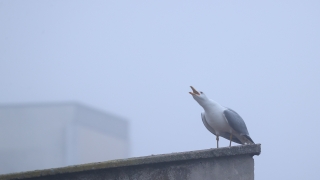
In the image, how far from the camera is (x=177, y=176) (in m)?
7.01

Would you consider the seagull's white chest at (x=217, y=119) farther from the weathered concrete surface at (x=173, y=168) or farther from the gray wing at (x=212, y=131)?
the weathered concrete surface at (x=173, y=168)

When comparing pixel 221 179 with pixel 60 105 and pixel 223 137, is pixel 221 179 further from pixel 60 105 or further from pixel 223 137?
pixel 60 105

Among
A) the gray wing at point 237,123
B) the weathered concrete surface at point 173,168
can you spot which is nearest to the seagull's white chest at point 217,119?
the gray wing at point 237,123

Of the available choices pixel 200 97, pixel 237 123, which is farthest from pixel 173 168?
pixel 200 97

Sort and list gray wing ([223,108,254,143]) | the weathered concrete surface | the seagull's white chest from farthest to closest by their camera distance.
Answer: the seagull's white chest, gray wing ([223,108,254,143]), the weathered concrete surface

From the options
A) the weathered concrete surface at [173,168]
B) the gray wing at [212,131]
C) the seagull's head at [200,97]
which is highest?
the seagull's head at [200,97]

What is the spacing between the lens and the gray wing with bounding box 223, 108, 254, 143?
849 centimetres

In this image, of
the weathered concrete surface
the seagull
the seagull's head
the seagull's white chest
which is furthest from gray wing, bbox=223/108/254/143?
the weathered concrete surface

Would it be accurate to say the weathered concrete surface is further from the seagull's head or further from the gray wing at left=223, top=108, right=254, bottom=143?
the seagull's head

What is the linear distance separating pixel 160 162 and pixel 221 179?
788 mm

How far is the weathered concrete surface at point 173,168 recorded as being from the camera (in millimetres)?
6703

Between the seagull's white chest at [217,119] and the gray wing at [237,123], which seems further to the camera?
the seagull's white chest at [217,119]

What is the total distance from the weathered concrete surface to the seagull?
3.77ft

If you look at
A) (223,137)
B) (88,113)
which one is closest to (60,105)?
(88,113)
